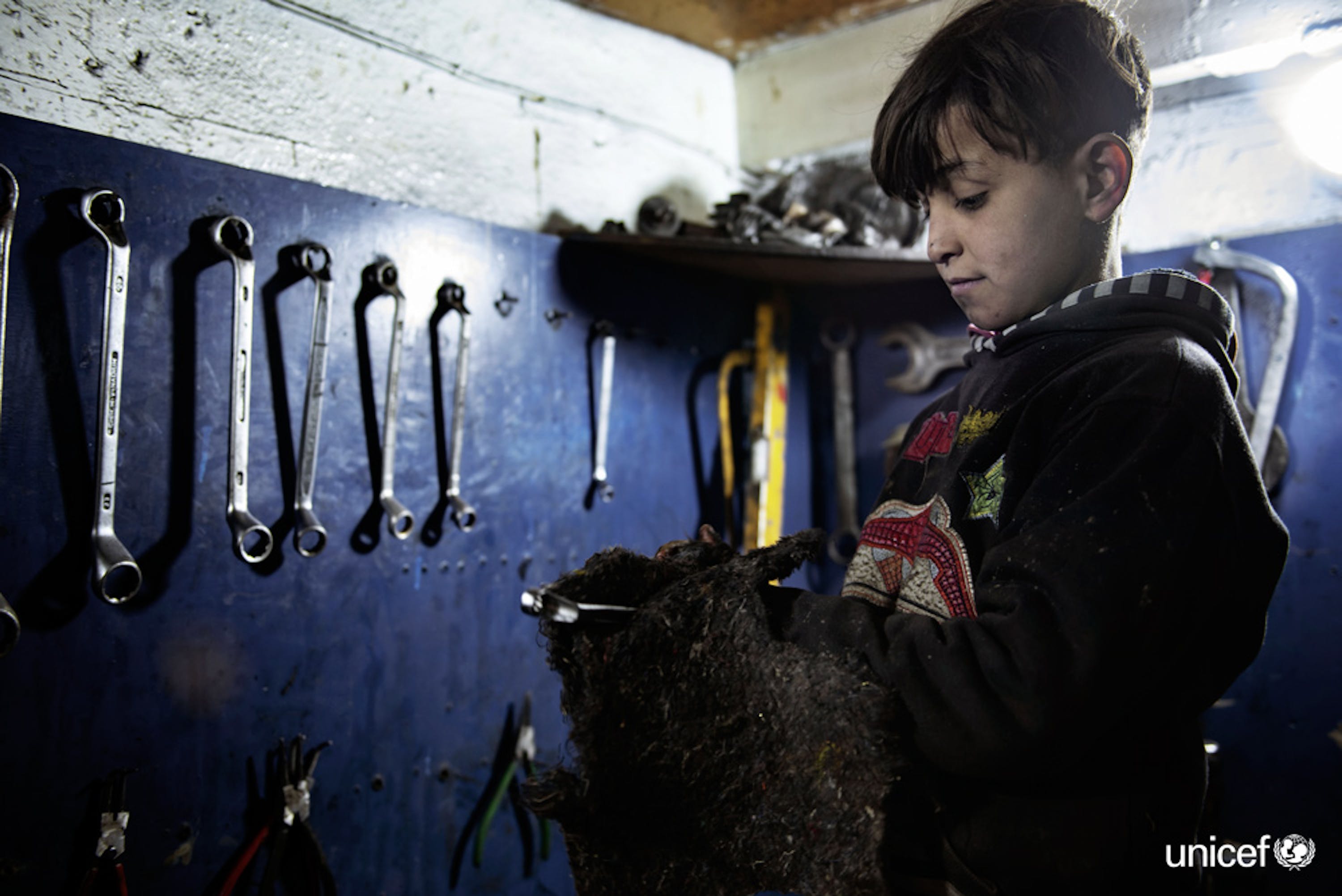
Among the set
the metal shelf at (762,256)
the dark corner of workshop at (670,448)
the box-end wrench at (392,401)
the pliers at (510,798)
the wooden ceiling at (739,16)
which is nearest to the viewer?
the dark corner of workshop at (670,448)

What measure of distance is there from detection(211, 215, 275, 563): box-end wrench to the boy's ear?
1050 millimetres

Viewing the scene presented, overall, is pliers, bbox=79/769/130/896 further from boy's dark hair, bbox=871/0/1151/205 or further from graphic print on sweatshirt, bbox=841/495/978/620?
boy's dark hair, bbox=871/0/1151/205

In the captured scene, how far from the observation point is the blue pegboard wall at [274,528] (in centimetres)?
100

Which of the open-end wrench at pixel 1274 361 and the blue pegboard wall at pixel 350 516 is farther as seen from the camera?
the open-end wrench at pixel 1274 361

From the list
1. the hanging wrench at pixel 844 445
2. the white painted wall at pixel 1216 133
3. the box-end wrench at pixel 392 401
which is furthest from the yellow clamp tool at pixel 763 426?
the box-end wrench at pixel 392 401

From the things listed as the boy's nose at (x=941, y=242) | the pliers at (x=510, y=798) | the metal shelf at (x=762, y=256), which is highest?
the metal shelf at (x=762, y=256)

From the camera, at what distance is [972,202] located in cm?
79

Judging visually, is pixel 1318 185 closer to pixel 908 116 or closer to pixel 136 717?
pixel 908 116

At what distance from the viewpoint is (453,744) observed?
149cm

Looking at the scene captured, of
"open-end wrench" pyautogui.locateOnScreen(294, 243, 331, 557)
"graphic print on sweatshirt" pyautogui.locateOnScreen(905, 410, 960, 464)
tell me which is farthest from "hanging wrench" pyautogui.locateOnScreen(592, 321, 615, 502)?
"graphic print on sweatshirt" pyautogui.locateOnScreen(905, 410, 960, 464)

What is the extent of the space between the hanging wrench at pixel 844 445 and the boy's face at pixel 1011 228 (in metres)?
1.28

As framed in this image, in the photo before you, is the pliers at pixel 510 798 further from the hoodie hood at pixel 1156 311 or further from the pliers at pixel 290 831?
the hoodie hood at pixel 1156 311

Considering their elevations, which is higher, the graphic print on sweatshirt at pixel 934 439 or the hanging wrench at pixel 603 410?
the hanging wrench at pixel 603 410

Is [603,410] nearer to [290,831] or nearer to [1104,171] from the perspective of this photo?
[290,831]
